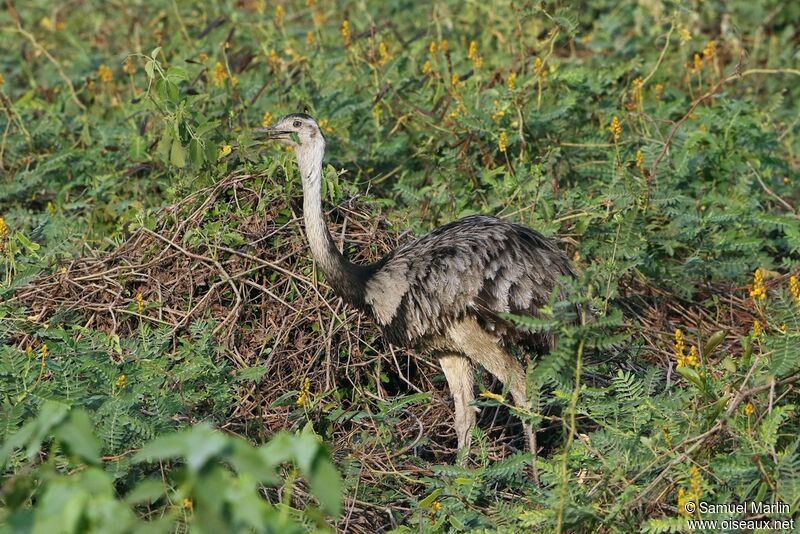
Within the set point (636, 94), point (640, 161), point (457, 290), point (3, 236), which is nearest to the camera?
point (457, 290)

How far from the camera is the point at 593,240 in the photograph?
287 inches

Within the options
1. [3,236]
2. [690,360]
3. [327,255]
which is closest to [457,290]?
[327,255]

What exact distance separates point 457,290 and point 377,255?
0.96 m

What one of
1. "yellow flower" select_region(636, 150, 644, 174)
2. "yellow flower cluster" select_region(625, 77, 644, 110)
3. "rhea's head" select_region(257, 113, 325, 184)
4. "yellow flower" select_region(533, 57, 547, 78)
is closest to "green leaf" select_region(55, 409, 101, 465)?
"rhea's head" select_region(257, 113, 325, 184)

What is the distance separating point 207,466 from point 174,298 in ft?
12.2

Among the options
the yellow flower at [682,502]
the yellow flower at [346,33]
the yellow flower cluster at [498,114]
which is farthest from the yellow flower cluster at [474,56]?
the yellow flower at [682,502]

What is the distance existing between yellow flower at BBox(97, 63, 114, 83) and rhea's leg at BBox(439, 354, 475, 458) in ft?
13.6

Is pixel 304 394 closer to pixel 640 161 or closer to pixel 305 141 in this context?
pixel 305 141

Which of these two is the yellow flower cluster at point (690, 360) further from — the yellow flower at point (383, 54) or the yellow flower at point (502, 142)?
the yellow flower at point (383, 54)

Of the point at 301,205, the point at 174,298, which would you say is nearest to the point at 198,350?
the point at 174,298

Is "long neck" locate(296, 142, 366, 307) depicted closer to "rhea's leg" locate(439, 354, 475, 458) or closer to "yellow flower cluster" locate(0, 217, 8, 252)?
"rhea's leg" locate(439, 354, 475, 458)

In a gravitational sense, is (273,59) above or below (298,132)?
below

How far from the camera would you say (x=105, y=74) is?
369 inches

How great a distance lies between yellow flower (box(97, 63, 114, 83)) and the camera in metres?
9.36
